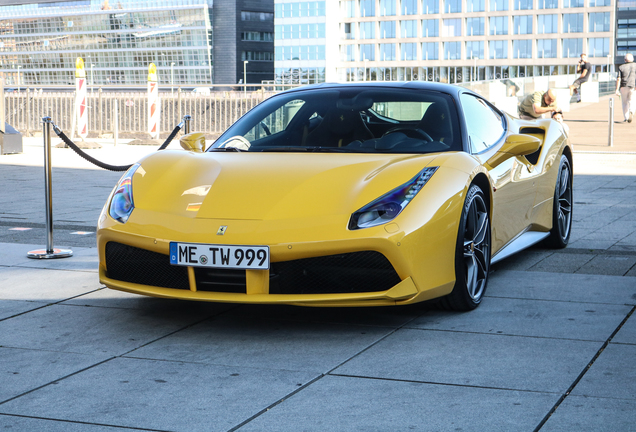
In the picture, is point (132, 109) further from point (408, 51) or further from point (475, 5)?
point (408, 51)

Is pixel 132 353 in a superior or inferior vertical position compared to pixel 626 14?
inferior

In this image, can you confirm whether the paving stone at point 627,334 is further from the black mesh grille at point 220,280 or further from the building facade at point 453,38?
the building facade at point 453,38

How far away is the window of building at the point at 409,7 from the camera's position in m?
114

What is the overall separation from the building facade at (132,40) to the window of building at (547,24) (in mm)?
42515

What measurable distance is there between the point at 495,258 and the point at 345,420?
2433 millimetres

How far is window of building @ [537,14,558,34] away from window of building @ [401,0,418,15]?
16113 mm

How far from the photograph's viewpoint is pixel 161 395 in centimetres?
312

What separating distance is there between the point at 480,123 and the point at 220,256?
2115 millimetres

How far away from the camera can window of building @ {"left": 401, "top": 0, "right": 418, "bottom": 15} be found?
114250mm

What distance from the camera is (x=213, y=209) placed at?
160 inches

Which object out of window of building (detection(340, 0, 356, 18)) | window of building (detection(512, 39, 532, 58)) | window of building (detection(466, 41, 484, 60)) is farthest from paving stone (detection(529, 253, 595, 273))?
window of building (detection(340, 0, 356, 18))

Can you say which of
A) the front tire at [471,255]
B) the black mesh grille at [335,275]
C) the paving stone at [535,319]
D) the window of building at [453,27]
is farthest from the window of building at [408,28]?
the black mesh grille at [335,275]

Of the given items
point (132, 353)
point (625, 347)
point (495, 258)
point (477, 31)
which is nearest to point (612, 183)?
point (495, 258)

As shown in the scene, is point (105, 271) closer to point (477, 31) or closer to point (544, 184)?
point (544, 184)
